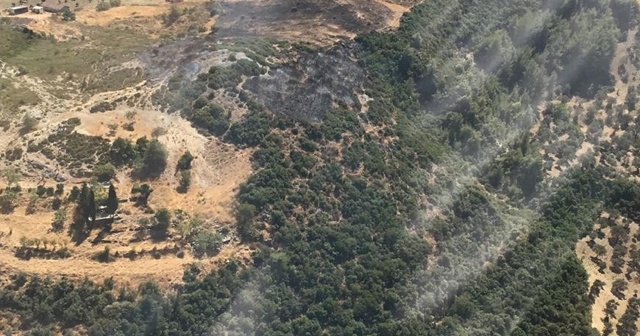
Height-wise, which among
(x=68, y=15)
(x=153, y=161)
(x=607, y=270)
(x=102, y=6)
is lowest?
(x=607, y=270)

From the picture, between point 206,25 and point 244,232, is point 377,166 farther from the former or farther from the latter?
point 206,25

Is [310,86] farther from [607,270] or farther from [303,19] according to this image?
A: [607,270]

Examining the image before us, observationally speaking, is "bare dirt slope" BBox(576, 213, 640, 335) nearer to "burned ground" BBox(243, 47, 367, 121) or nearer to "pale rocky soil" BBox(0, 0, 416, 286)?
"burned ground" BBox(243, 47, 367, 121)

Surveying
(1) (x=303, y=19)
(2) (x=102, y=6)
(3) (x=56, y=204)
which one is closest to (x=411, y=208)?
(1) (x=303, y=19)

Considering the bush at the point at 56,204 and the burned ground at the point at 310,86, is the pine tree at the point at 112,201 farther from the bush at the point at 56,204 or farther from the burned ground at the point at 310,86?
the burned ground at the point at 310,86

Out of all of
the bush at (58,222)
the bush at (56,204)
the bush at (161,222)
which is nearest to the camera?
the bush at (58,222)

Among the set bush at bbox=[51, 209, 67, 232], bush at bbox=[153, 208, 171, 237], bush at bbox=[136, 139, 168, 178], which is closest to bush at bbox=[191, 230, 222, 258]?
bush at bbox=[153, 208, 171, 237]

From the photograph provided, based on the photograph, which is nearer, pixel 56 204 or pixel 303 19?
pixel 56 204

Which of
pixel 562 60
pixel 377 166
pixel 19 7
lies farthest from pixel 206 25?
pixel 562 60

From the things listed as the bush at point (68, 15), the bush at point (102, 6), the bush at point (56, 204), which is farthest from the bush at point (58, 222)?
the bush at point (102, 6)
